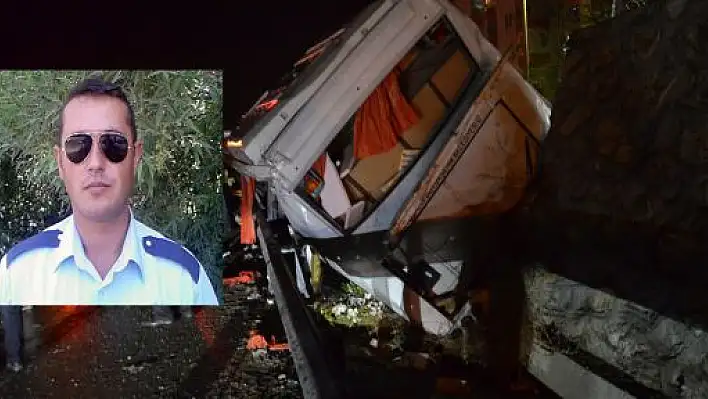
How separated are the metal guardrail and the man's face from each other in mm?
1036

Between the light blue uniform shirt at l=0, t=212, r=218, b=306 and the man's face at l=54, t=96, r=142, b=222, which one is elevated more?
the man's face at l=54, t=96, r=142, b=222

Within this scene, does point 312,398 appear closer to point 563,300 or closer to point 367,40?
point 563,300

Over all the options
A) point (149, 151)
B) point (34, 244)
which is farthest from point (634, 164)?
point (34, 244)

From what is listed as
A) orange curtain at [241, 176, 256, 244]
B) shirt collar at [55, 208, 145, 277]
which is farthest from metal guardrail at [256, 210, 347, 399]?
shirt collar at [55, 208, 145, 277]

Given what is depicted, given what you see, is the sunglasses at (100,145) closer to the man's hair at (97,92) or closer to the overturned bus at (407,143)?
the man's hair at (97,92)

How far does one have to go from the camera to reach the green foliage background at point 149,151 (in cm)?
407

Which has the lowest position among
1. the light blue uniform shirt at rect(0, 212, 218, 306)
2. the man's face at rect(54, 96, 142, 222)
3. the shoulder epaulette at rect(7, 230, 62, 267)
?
the light blue uniform shirt at rect(0, 212, 218, 306)

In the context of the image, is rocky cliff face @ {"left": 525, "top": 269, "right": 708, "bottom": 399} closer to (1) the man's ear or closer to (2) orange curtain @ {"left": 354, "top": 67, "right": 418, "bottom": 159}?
(2) orange curtain @ {"left": 354, "top": 67, "right": 418, "bottom": 159}

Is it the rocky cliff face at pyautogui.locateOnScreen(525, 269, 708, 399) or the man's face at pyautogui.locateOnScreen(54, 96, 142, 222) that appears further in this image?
the man's face at pyautogui.locateOnScreen(54, 96, 142, 222)

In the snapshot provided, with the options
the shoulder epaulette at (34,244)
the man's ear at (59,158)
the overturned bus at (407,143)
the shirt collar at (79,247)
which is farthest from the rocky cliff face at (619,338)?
the shoulder epaulette at (34,244)

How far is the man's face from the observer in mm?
3928

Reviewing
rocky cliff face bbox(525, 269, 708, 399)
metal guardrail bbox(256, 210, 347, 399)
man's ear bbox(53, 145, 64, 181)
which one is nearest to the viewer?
rocky cliff face bbox(525, 269, 708, 399)

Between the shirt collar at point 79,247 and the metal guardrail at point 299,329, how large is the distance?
2.95ft

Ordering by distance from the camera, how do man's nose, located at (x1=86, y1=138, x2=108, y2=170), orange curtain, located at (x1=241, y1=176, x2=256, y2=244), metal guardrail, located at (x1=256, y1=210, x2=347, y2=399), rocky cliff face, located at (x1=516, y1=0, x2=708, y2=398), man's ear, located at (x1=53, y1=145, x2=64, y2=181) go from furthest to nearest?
orange curtain, located at (x1=241, y1=176, x2=256, y2=244) < man's ear, located at (x1=53, y1=145, x2=64, y2=181) < man's nose, located at (x1=86, y1=138, x2=108, y2=170) < metal guardrail, located at (x1=256, y1=210, x2=347, y2=399) < rocky cliff face, located at (x1=516, y1=0, x2=708, y2=398)
